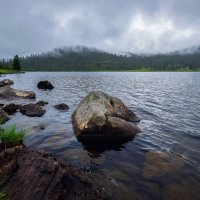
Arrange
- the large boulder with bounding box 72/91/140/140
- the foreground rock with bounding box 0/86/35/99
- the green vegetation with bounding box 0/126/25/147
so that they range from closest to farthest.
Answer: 1. the green vegetation with bounding box 0/126/25/147
2. the large boulder with bounding box 72/91/140/140
3. the foreground rock with bounding box 0/86/35/99

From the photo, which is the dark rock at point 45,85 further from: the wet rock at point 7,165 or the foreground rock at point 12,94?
the wet rock at point 7,165

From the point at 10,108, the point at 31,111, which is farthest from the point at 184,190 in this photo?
the point at 10,108

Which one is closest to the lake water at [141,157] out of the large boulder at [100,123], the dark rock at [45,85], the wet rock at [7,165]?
the large boulder at [100,123]

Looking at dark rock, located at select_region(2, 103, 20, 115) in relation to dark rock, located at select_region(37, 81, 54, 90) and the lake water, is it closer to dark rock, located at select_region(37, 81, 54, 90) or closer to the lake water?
the lake water

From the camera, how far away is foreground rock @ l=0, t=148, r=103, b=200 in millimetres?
6320

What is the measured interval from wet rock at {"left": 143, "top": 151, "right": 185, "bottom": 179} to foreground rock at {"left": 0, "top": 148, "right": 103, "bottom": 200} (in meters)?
3.76

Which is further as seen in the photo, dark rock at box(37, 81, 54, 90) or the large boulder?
dark rock at box(37, 81, 54, 90)

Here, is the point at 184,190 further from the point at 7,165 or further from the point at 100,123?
the point at 100,123

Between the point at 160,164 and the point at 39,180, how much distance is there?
639cm

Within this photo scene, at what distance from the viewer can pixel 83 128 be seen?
47.9 ft

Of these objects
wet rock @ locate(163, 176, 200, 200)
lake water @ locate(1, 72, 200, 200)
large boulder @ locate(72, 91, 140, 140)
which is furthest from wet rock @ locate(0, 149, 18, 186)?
large boulder @ locate(72, 91, 140, 140)

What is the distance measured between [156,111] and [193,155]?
13372 mm

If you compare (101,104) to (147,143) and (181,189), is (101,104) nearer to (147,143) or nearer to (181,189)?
(147,143)

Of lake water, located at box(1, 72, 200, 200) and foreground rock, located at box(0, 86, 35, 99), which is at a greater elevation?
lake water, located at box(1, 72, 200, 200)
